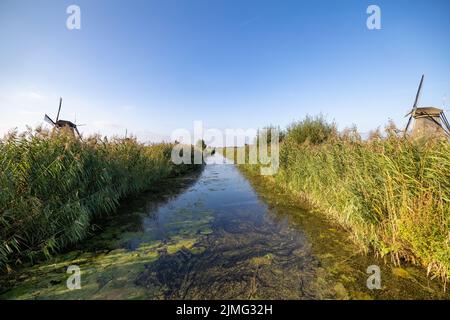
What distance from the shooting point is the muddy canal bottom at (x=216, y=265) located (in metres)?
2.78

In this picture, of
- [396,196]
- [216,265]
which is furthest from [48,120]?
[396,196]

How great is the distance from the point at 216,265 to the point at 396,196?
3.42m

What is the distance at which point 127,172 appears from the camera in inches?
297

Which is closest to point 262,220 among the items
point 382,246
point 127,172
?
point 382,246

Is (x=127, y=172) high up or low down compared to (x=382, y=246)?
up

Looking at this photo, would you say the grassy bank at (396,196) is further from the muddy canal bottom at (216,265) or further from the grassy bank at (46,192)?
the grassy bank at (46,192)

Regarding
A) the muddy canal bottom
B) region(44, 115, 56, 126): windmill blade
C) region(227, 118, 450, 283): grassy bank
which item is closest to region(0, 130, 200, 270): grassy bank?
the muddy canal bottom

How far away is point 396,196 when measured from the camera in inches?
133

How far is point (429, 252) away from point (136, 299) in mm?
4375

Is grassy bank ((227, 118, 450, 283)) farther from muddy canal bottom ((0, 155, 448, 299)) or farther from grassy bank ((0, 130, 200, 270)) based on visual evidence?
grassy bank ((0, 130, 200, 270))

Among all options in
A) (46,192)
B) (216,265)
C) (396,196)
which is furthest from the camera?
(46,192)

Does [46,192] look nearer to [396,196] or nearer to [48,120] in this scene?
[396,196]
